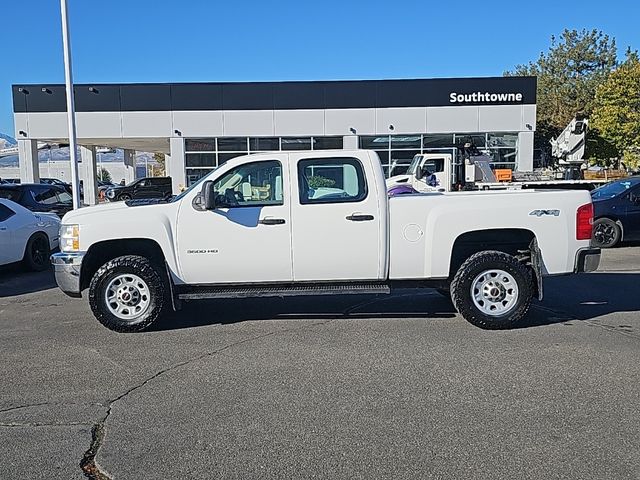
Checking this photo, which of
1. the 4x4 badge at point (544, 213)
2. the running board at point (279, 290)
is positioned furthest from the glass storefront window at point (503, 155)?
the running board at point (279, 290)

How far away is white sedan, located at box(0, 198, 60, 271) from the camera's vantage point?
10.5 metres

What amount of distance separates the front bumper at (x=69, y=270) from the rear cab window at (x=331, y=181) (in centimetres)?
254

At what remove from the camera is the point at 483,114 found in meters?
29.3

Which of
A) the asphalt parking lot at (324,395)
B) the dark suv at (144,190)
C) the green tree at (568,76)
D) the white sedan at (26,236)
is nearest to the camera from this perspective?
the asphalt parking lot at (324,395)

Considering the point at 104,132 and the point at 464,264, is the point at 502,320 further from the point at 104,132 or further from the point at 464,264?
the point at 104,132

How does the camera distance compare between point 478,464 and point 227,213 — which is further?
point 227,213

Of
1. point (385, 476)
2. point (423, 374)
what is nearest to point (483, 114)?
point (423, 374)

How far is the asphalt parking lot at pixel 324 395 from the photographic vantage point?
370cm

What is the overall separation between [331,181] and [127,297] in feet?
8.49

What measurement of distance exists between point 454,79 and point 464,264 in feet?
79.0

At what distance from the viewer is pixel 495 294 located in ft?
22.0

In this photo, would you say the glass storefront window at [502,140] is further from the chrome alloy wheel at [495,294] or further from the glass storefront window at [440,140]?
the chrome alloy wheel at [495,294]

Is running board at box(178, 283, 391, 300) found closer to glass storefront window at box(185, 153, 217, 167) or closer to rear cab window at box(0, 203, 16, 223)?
rear cab window at box(0, 203, 16, 223)

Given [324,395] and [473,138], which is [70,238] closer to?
[324,395]
